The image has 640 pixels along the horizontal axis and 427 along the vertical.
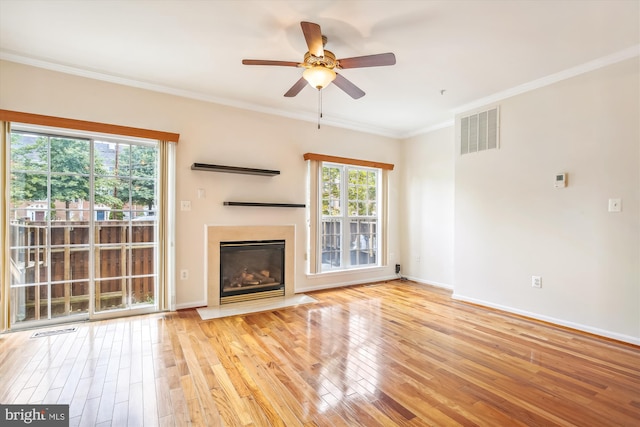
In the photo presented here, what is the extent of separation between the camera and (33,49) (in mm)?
2918

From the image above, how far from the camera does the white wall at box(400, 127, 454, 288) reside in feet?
16.5

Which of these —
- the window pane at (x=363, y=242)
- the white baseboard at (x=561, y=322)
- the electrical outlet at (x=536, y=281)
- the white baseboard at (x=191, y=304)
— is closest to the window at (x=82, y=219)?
the white baseboard at (x=191, y=304)

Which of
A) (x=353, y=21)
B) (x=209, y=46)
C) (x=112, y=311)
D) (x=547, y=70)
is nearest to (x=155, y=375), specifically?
(x=112, y=311)

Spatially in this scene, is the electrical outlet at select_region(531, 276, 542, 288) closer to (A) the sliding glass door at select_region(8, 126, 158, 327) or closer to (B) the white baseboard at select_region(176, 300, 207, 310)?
(B) the white baseboard at select_region(176, 300, 207, 310)

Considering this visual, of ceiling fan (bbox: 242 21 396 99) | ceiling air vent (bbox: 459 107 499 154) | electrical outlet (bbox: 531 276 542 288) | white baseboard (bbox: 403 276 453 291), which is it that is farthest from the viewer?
white baseboard (bbox: 403 276 453 291)

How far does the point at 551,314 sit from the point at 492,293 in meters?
0.67

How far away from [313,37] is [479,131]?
9.80ft

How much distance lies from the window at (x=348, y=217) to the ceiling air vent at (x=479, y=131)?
5.62 feet

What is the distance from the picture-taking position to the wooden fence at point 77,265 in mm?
3148

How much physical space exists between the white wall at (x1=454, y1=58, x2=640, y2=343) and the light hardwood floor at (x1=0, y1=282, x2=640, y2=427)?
40 cm

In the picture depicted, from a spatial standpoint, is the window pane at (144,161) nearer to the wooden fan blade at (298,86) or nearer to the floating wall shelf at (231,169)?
the floating wall shelf at (231,169)

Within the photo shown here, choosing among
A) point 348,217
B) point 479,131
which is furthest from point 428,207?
point 479,131

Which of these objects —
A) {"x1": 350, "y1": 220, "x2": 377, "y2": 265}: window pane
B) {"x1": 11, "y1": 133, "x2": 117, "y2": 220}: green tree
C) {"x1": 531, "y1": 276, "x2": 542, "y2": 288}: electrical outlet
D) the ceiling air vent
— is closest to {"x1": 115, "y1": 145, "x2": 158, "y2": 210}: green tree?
{"x1": 11, "y1": 133, "x2": 117, "y2": 220}: green tree

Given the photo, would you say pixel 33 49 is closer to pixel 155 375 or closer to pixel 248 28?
pixel 248 28
